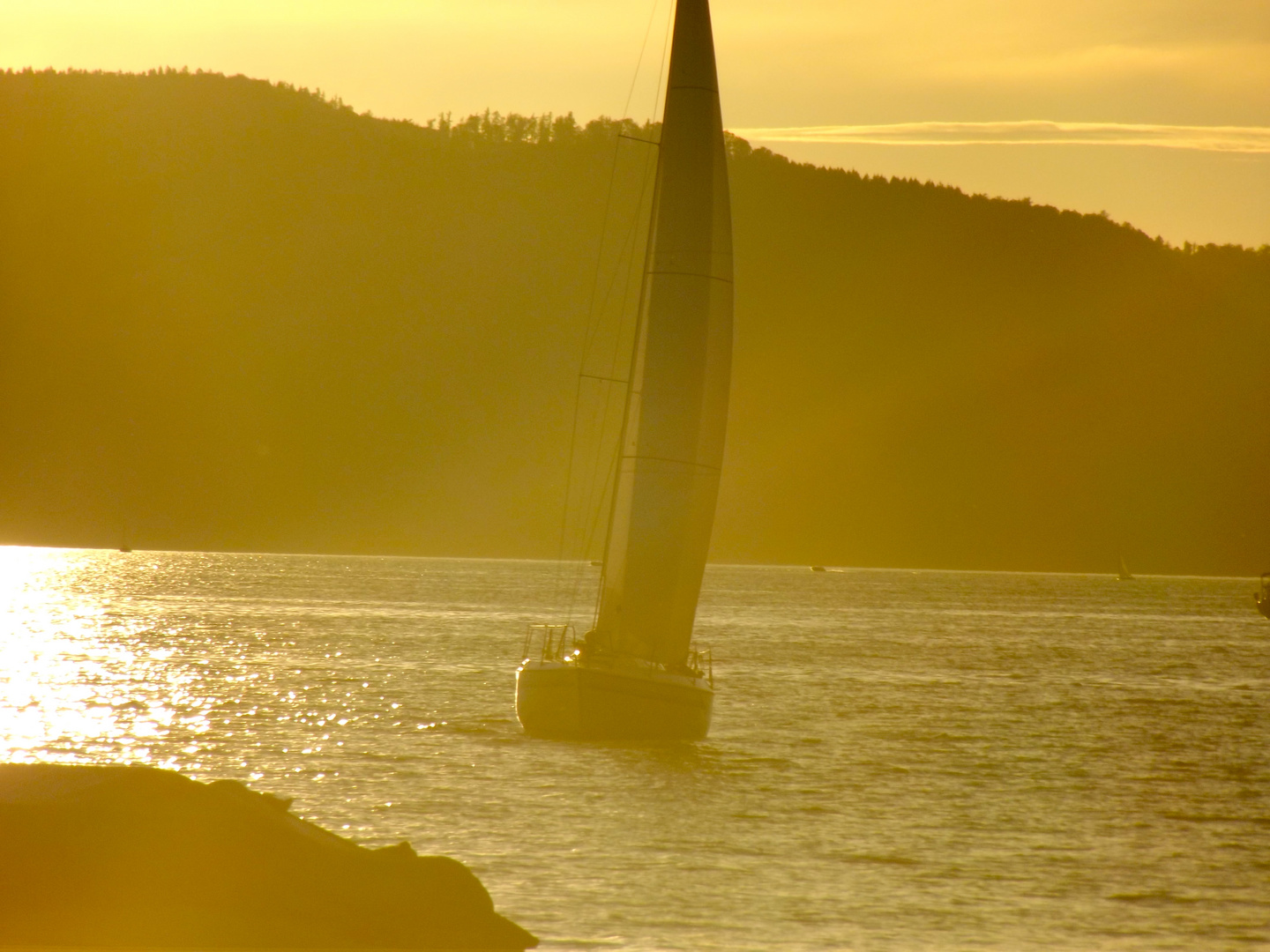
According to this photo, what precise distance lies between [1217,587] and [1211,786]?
6893 inches

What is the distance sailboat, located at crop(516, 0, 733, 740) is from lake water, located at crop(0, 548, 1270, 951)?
187cm

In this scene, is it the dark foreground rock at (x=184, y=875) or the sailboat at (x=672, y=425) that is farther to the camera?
the sailboat at (x=672, y=425)

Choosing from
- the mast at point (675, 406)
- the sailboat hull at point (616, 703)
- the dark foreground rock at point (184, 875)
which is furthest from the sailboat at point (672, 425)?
the dark foreground rock at point (184, 875)

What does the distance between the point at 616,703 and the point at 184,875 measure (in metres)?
14.3

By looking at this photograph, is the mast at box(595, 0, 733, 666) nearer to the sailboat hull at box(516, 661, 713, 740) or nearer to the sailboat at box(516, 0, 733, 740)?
the sailboat at box(516, 0, 733, 740)

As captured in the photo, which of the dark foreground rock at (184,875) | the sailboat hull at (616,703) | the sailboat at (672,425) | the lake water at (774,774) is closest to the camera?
the dark foreground rock at (184,875)

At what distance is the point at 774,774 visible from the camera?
27.5 meters

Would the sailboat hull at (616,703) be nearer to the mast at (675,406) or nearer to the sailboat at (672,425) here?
the sailboat at (672,425)

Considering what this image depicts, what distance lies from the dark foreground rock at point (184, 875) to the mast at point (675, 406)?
14625 millimetres


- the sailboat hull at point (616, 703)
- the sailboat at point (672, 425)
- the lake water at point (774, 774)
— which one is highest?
the sailboat at point (672, 425)

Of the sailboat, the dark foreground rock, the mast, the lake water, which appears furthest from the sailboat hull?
the dark foreground rock

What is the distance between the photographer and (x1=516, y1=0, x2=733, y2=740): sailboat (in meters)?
27.9

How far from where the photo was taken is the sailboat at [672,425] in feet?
91.5

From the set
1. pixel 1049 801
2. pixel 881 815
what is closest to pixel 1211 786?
pixel 1049 801
